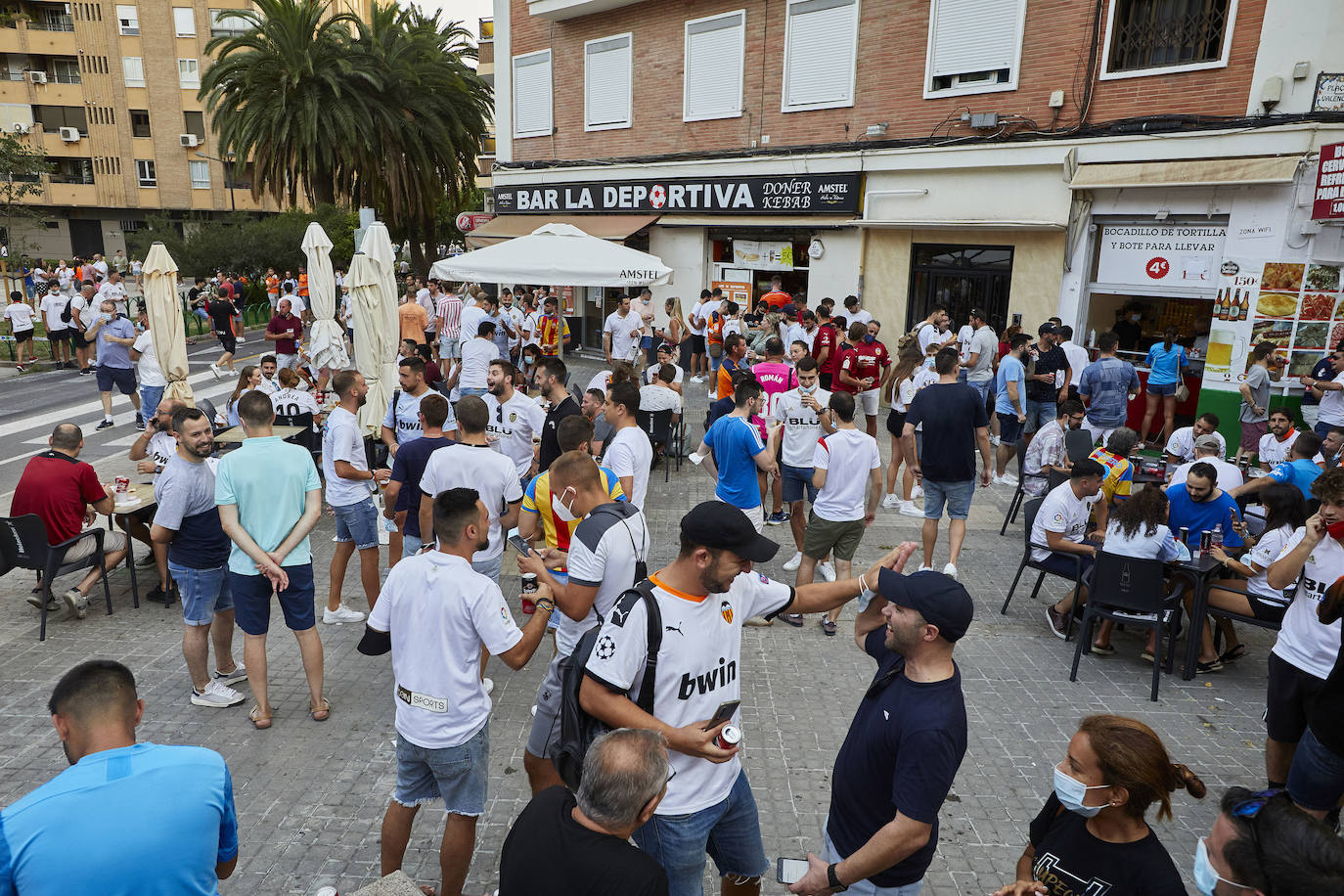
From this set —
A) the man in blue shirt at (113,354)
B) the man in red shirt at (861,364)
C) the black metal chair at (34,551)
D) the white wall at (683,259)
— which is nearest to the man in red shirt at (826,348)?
the man in red shirt at (861,364)

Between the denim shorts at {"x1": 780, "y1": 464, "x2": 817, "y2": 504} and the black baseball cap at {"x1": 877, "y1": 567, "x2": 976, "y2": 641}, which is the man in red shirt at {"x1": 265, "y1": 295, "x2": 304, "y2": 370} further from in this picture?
the black baseball cap at {"x1": 877, "y1": 567, "x2": 976, "y2": 641}

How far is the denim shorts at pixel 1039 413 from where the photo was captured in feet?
37.2

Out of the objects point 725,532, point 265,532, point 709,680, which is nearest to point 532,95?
point 265,532

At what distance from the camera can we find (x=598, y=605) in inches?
171

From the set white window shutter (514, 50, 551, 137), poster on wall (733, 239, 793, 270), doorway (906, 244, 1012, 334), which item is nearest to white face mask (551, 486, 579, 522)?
doorway (906, 244, 1012, 334)

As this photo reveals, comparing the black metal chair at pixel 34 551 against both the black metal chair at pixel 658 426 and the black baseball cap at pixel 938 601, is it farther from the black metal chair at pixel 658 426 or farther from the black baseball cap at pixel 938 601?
the black baseball cap at pixel 938 601

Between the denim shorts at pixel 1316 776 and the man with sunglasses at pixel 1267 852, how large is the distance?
1923mm

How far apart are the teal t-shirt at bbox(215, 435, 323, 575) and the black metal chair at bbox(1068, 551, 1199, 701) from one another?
5506 millimetres

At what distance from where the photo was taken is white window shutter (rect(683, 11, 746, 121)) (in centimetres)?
1797

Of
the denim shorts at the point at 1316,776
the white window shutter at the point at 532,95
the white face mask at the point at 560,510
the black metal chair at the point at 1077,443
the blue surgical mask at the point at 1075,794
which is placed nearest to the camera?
the blue surgical mask at the point at 1075,794

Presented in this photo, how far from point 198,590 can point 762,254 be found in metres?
15.3

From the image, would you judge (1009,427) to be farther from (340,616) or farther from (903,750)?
(903,750)

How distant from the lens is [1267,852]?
7.49 feet

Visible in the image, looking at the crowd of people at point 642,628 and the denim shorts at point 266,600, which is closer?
the crowd of people at point 642,628
